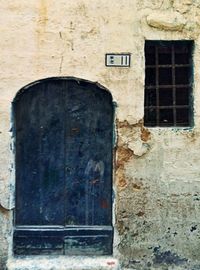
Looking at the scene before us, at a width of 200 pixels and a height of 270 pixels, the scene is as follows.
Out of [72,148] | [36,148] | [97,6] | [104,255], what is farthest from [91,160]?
[97,6]

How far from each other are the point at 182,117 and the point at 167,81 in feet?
1.38

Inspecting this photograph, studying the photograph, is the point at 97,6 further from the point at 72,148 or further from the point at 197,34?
the point at 72,148

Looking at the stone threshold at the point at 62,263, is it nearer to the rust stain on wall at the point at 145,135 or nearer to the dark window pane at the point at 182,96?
the rust stain on wall at the point at 145,135

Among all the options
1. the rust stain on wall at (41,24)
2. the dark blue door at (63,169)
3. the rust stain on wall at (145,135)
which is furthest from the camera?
the dark blue door at (63,169)

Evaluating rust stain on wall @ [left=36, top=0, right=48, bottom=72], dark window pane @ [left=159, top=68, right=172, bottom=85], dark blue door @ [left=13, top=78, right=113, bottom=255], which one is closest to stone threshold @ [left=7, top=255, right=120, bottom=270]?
dark blue door @ [left=13, top=78, right=113, bottom=255]

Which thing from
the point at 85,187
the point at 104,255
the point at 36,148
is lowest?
the point at 104,255

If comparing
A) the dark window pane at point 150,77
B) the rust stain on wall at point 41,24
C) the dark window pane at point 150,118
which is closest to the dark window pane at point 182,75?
the dark window pane at point 150,77

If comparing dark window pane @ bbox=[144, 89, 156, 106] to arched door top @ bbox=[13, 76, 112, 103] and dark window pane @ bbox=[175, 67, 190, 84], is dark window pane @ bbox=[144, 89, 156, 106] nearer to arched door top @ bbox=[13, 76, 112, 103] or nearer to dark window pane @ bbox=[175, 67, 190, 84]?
dark window pane @ bbox=[175, 67, 190, 84]

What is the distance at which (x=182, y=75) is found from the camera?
5902 millimetres

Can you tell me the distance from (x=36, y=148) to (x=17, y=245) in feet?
3.45

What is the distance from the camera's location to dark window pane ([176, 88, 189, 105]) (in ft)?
19.4

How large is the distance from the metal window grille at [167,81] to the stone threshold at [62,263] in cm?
152

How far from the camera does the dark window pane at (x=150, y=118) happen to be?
590 centimetres

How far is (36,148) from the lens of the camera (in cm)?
588
